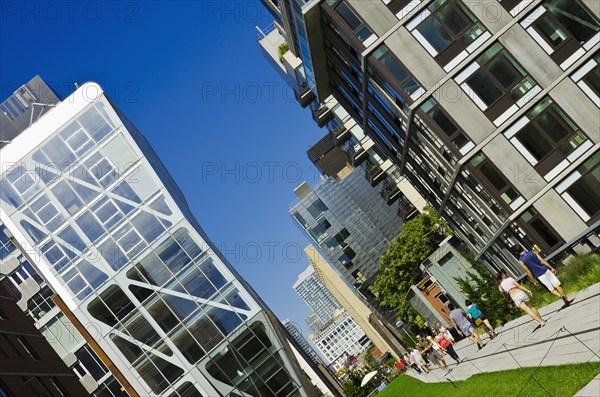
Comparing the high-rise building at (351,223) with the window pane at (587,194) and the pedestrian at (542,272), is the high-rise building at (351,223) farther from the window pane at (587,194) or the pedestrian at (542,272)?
the pedestrian at (542,272)

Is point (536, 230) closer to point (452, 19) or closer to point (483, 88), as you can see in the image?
point (483, 88)

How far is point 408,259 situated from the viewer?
71.9 m

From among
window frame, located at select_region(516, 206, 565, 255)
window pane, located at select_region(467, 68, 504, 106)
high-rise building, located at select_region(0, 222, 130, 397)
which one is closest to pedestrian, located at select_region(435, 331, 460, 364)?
window frame, located at select_region(516, 206, 565, 255)

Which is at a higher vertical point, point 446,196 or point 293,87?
point 293,87

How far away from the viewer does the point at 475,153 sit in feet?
Answer: 111

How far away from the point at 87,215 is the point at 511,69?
30185 millimetres

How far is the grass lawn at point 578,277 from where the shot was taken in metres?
18.0

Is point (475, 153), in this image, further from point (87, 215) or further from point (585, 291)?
point (87, 215)

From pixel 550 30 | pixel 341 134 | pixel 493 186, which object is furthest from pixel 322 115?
pixel 550 30

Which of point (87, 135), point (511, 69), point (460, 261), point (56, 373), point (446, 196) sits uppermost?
point (87, 135)

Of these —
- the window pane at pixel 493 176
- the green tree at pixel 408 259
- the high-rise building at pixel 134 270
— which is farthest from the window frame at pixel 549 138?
the green tree at pixel 408 259

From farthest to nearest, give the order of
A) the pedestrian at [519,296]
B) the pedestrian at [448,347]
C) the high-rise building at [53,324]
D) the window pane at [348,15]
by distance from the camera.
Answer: the high-rise building at [53,324]
the window pane at [348,15]
the pedestrian at [448,347]
the pedestrian at [519,296]

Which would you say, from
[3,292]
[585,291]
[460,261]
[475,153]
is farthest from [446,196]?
[3,292]

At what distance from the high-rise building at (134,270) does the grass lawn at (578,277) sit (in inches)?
1105
